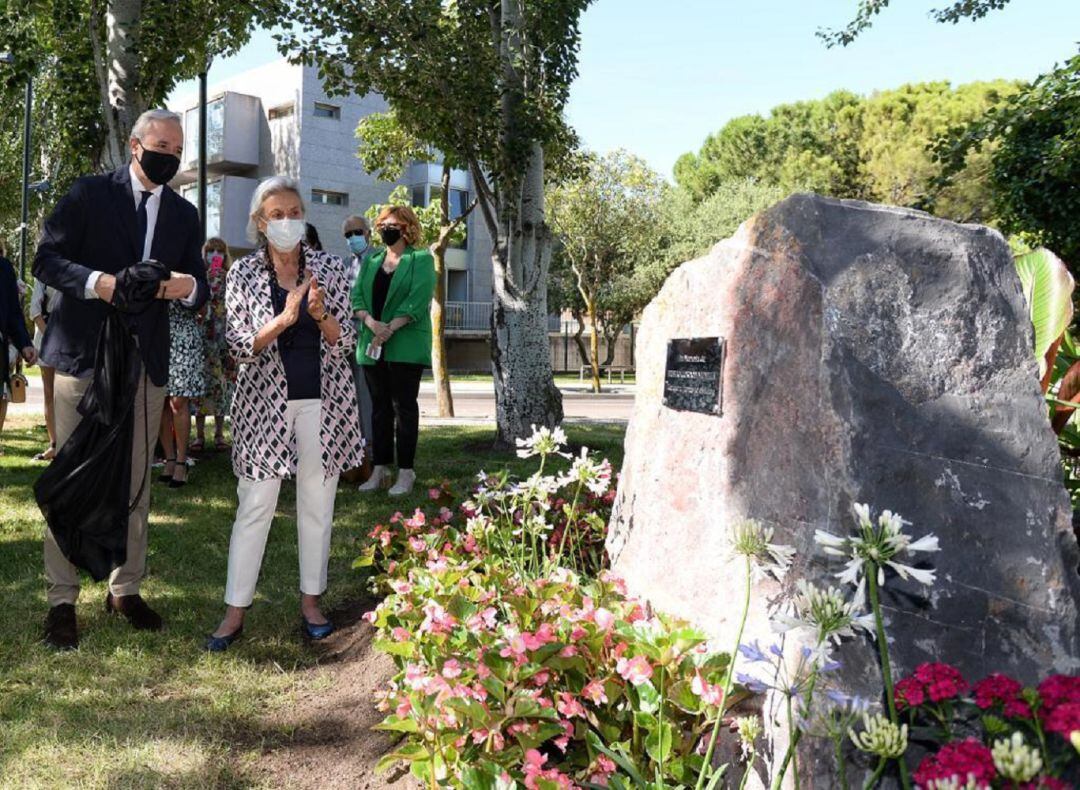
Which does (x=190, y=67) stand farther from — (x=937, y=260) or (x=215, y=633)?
(x=937, y=260)

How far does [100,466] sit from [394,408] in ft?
10.6

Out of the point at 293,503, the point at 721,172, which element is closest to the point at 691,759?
the point at 293,503

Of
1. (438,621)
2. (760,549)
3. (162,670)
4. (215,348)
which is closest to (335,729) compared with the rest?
(438,621)

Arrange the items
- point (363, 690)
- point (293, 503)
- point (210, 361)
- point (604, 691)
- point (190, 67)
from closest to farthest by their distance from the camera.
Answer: point (604, 691) < point (363, 690) < point (293, 503) < point (210, 361) < point (190, 67)

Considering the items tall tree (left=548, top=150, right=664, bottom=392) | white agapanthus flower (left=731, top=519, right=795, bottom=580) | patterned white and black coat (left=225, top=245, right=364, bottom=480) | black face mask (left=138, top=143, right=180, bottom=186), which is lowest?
white agapanthus flower (left=731, top=519, right=795, bottom=580)

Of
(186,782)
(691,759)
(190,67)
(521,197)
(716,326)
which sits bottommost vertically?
(186,782)

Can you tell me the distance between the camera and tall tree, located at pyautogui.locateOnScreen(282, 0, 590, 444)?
9.86 meters

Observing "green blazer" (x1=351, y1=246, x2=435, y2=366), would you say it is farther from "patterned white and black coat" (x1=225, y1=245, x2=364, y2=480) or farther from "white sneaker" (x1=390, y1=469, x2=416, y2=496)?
"patterned white and black coat" (x1=225, y1=245, x2=364, y2=480)

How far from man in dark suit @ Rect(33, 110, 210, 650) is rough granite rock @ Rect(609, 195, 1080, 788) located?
2.52 meters

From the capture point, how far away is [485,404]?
2180cm

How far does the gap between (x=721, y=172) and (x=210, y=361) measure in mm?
44666

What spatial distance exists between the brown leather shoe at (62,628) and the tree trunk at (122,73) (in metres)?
5.03

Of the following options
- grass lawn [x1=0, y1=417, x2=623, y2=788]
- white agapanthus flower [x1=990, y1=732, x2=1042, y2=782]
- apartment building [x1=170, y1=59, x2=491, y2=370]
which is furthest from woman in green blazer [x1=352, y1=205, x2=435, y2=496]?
apartment building [x1=170, y1=59, x2=491, y2=370]

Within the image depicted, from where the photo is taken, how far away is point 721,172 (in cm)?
5012
